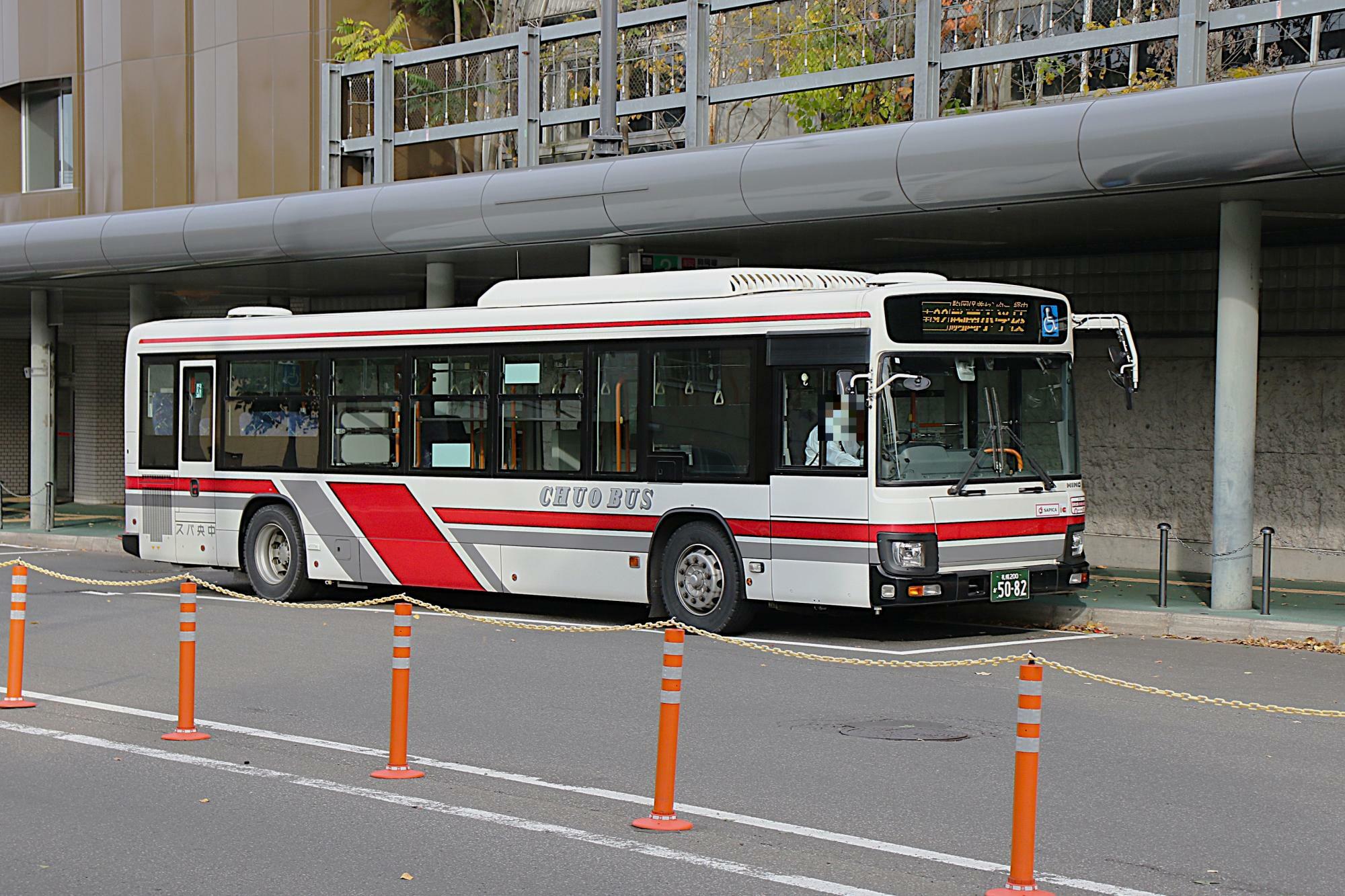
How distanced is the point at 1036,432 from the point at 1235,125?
3115 millimetres

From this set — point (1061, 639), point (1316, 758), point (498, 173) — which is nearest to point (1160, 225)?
point (1061, 639)

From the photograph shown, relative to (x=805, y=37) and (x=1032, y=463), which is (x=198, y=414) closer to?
(x=805, y=37)

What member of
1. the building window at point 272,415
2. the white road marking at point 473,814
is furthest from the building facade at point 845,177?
the white road marking at point 473,814

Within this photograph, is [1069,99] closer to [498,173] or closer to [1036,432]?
[1036,432]

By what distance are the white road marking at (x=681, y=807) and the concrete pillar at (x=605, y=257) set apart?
10447mm

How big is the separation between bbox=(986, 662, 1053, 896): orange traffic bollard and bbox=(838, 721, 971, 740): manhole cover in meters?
3.69

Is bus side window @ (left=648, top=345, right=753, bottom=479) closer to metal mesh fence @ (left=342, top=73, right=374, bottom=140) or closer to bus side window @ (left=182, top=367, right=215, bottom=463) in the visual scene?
bus side window @ (left=182, top=367, right=215, bottom=463)

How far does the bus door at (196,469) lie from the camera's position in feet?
63.6

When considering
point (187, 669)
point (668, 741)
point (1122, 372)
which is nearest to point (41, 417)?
point (1122, 372)

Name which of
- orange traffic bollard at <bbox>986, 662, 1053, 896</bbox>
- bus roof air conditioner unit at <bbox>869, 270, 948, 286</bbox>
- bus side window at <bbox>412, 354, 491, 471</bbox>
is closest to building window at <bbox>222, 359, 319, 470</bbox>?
bus side window at <bbox>412, 354, 491, 471</bbox>

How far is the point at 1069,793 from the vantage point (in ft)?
28.5

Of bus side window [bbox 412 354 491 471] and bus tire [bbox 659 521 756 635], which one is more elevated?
bus side window [bbox 412 354 491 471]

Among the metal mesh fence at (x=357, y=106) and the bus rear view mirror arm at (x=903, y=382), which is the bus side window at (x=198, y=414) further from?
the bus rear view mirror arm at (x=903, y=382)

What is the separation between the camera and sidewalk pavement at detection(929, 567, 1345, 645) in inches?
600
